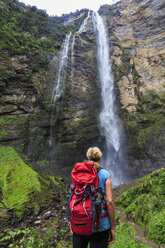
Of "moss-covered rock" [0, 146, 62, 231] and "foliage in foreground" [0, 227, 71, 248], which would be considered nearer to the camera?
"foliage in foreground" [0, 227, 71, 248]

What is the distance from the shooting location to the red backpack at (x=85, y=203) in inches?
61.9

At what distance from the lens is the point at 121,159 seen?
15.9 metres

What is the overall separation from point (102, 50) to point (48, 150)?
1437 centimetres

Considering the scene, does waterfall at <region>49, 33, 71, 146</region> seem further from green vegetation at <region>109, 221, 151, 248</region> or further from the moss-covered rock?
green vegetation at <region>109, 221, 151, 248</region>

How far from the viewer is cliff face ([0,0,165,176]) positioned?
11.9m

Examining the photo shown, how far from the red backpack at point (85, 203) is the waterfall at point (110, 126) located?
45.2 ft

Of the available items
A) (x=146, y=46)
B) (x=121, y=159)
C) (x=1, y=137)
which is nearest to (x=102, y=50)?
(x=146, y=46)

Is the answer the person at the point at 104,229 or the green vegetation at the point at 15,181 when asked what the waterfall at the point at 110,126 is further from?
the person at the point at 104,229

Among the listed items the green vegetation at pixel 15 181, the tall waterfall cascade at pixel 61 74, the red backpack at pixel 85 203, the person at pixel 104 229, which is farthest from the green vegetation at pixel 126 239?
the tall waterfall cascade at pixel 61 74

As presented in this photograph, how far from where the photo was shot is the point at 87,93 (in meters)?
15.6

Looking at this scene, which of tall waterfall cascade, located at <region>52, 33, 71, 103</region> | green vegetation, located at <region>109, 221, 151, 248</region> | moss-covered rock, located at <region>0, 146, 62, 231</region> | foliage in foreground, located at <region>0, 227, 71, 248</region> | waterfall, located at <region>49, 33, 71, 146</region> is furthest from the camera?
tall waterfall cascade, located at <region>52, 33, 71, 103</region>

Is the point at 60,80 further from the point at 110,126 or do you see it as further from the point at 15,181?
the point at 15,181

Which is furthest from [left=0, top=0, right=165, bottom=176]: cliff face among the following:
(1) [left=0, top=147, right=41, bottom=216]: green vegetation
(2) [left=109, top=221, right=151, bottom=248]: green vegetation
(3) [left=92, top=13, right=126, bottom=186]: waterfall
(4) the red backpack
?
(4) the red backpack

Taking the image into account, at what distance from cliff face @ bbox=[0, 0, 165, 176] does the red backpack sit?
33.0 feet
